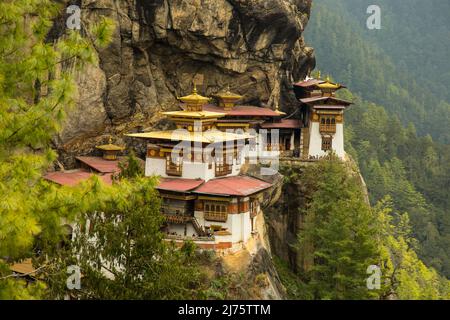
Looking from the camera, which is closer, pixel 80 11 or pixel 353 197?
pixel 353 197

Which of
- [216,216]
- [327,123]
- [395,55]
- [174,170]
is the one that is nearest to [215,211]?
[216,216]

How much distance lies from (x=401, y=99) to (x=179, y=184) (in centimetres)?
11443

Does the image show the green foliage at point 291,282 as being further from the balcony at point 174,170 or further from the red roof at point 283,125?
the red roof at point 283,125

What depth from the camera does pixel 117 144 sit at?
1500 inches

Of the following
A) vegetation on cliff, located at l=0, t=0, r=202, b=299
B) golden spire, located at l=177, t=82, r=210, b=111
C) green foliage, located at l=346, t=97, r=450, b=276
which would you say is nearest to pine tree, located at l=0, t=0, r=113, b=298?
vegetation on cliff, located at l=0, t=0, r=202, b=299

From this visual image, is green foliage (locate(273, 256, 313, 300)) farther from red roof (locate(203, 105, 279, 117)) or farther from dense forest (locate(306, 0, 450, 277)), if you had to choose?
dense forest (locate(306, 0, 450, 277))

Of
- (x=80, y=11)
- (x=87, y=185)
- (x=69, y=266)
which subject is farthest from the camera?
(x=80, y=11)

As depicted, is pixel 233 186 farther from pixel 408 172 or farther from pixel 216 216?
pixel 408 172

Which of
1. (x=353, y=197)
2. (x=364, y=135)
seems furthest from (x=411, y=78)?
(x=353, y=197)

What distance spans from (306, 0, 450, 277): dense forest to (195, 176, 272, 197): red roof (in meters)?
Result: 41.6

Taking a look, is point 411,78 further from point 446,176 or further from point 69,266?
point 69,266

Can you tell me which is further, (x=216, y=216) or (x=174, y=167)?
(x=174, y=167)

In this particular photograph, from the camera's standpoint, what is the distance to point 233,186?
30625 millimetres

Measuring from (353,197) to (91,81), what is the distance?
15.6 meters
